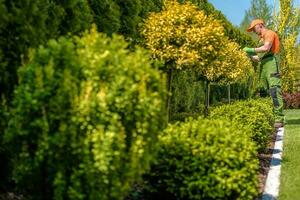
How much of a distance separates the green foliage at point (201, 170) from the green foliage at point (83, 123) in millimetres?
1005

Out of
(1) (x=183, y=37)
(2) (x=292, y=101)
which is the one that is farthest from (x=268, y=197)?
(2) (x=292, y=101)

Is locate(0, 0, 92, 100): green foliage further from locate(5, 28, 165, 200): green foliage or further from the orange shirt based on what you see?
the orange shirt

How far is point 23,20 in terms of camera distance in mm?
5859

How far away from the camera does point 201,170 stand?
17.9 feet

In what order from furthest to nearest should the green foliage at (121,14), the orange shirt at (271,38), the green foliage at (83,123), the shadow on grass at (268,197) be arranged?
1. the orange shirt at (271,38)
2. the green foliage at (121,14)
3. the shadow on grass at (268,197)
4. the green foliage at (83,123)

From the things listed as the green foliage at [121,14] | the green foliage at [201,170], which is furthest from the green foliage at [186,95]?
the green foliage at [201,170]

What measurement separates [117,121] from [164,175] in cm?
136

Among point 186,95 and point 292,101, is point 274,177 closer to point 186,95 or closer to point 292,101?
point 186,95

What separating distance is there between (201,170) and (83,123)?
1630mm

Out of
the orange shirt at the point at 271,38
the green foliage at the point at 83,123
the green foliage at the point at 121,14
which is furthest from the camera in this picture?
the orange shirt at the point at 271,38

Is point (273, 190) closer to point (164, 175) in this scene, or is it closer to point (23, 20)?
point (164, 175)

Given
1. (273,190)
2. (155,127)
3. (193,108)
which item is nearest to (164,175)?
(155,127)

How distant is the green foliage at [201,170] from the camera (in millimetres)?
5457

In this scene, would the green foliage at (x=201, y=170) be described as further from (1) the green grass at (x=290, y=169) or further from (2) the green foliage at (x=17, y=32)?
(2) the green foliage at (x=17, y=32)
